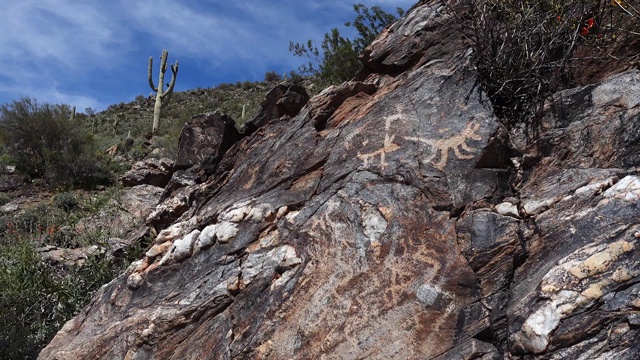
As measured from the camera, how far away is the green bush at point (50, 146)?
1325cm

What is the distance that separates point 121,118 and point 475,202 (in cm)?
2754

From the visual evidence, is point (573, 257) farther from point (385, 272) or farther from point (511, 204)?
point (385, 272)

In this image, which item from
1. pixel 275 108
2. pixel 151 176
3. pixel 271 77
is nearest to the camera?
pixel 275 108

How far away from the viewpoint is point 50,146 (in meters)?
14.5

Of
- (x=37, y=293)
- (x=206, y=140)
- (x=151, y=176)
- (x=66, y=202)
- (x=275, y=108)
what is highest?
(x=66, y=202)

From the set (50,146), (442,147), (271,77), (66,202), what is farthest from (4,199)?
(271,77)

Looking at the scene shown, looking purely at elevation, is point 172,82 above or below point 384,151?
above

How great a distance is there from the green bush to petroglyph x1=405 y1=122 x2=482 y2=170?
425 inches

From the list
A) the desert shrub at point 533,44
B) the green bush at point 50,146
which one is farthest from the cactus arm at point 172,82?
the desert shrub at point 533,44

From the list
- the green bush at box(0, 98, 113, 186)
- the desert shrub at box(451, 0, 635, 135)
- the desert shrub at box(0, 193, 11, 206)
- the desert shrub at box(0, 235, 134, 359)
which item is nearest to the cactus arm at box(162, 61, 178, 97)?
the green bush at box(0, 98, 113, 186)

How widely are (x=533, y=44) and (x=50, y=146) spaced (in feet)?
42.9

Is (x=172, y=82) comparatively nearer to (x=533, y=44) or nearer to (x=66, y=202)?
(x=66, y=202)

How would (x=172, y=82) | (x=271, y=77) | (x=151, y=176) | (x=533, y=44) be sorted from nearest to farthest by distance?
(x=533, y=44) → (x=151, y=176) → (x=172, y=82) → (x=271, y=77)

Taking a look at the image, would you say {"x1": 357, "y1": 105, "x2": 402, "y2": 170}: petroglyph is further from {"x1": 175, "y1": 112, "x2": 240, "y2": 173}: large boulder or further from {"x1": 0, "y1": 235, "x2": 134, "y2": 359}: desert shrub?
{"x1": 0, "y1": 235, "x2": 134, "y2": 359}: desert shrub
